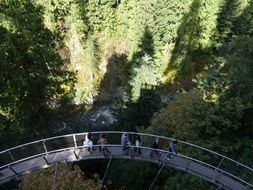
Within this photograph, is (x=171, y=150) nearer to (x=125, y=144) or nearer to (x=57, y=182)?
(x=125, y=144)

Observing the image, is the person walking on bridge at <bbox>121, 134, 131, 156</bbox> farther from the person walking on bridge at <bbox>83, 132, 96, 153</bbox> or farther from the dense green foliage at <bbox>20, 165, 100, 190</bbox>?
the dense green foliage at <bbox>20, 165, 100, 190</bbox>

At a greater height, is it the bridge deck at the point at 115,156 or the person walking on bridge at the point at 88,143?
the person walking on bridge at the point at 88,143

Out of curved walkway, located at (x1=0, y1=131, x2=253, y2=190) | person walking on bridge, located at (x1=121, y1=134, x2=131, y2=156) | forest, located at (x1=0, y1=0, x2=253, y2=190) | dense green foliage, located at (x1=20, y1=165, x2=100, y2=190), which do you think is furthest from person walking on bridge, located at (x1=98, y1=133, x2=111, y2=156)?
forest, located at (x1=0, y1=0, x2=253, y2=190)

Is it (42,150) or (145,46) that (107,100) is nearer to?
(145,46)

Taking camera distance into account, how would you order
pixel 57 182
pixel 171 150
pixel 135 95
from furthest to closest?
pixel 135 95, pixel 57 182, pixel 171 150

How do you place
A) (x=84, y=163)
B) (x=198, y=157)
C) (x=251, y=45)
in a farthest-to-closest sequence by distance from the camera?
1. (x=84, y=163)
2. (x=251, y=45)
3. (x=198, y=157)

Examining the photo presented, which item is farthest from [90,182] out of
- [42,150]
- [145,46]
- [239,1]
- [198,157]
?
[239,1]

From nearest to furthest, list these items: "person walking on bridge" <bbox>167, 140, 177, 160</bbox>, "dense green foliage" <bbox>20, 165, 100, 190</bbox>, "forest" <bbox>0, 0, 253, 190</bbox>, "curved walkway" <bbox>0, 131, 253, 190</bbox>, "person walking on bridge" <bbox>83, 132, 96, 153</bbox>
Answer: "curved walkway" <bbox>0, 131, 253, 190</bbox> → "person walking on bridge" <bbox>167, 140, 177, 160</bbox> → "person walking on bridge" <bbox>83, 132, 96, 153</bbox> → "dense green foliage" <bbox>20, 165, 100, 190</bbox> → "forest" <bbox>0, 0, 253, 190</bbox>

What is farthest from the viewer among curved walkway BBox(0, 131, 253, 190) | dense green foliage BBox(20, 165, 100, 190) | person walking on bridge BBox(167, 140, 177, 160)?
dense green foliage BBox(20, 165, 100, 190)

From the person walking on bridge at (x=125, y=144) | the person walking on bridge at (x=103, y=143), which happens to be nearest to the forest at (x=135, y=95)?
the person walking on bridge at (x=103, y=143)

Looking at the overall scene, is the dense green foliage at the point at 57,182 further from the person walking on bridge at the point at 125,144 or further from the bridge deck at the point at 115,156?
the person walking on bridge at the point at 125,144

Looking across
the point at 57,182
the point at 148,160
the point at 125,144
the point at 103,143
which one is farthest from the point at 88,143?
the point at 57,182
